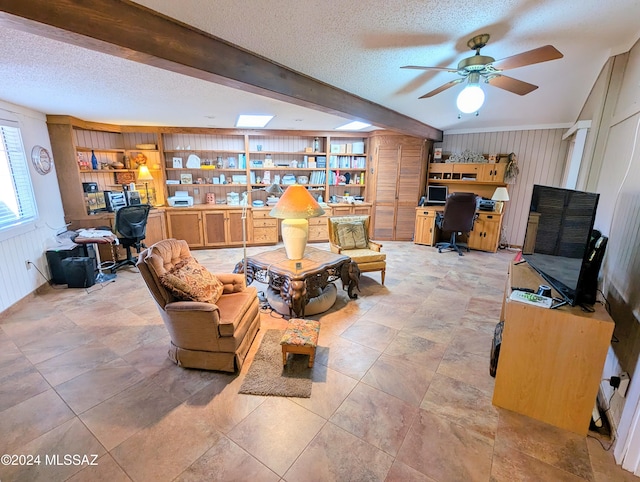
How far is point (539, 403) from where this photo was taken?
72.9 inches

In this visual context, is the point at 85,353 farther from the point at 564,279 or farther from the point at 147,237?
the point at 564,279

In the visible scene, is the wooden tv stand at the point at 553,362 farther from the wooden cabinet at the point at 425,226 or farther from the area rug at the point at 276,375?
the wooden cabinet at the point at 425,226

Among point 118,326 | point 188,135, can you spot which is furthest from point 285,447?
point 188,135

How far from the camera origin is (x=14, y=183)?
3.42 m

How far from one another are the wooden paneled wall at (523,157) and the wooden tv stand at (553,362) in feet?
15.3

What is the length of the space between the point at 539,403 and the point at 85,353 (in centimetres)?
347

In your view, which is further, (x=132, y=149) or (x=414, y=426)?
(x=132, y=149)

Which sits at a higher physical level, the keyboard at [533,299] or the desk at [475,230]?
the keyboard at [533,299]

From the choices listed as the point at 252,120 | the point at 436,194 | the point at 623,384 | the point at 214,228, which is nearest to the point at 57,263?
the point at 214,228

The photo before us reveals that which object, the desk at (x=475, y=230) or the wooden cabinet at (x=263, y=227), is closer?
the desk at (x=475, y=230)

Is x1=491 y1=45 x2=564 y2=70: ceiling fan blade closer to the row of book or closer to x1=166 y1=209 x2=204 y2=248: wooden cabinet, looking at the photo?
the row of book

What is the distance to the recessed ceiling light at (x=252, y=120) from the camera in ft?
14.7

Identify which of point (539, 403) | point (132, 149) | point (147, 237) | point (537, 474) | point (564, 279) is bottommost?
point (537, 474)

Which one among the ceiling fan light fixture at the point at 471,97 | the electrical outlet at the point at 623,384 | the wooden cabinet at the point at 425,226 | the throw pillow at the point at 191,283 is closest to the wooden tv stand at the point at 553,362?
the electrical outlet at the point at 623,384
